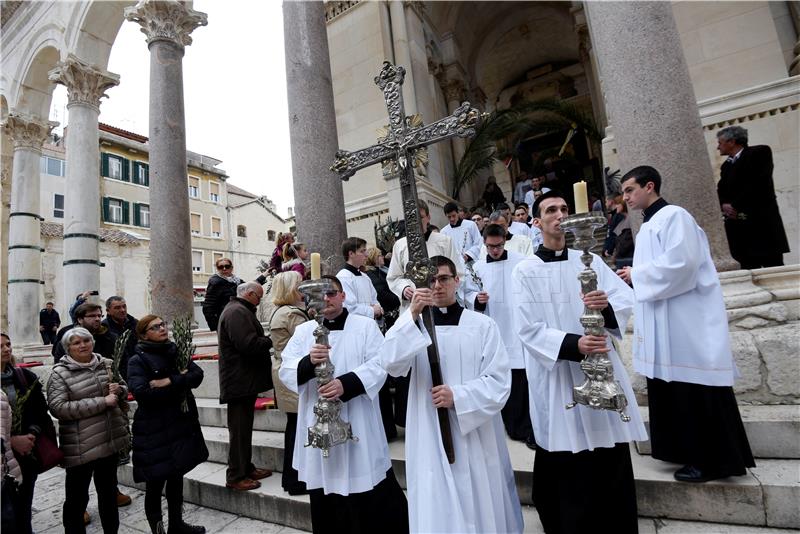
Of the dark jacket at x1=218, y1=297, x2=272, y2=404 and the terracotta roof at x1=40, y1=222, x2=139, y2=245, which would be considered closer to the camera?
the dark jacket at x1=218, y1=297, x2=272, y2=404

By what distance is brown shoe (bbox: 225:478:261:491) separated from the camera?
12.2ft

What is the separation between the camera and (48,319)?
13.9 m

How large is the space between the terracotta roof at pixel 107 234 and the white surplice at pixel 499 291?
26.4 meters

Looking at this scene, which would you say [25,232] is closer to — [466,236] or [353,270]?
[353,270]

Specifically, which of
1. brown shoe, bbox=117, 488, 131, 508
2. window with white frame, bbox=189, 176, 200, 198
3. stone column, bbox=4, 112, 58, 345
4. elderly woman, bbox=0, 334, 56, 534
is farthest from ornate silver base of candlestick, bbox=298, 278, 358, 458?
window with white frame, bbox=189, 176, 200, 198

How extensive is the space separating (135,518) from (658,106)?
6.18 metres

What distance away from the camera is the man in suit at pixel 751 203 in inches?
161

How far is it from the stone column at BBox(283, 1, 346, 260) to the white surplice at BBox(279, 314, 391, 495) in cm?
291

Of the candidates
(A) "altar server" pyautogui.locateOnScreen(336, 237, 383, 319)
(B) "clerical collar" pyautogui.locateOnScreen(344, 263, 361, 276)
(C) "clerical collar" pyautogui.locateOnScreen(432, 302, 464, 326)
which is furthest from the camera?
(B) "clerical collar" pyautogui.locateOnScreen(344, 263, 361, 276)

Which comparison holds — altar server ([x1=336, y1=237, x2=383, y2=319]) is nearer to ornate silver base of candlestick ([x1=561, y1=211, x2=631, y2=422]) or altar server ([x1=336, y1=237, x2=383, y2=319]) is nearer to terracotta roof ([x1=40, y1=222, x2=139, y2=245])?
ornate silver base of candlestick ([x1=561, y1=211, x2=631, y2=422])

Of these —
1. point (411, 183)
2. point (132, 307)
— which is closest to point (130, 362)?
point (411, 183)

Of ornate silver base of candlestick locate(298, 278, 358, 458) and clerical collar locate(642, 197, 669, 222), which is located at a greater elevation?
clerical collar locate(642, 197, 669, 222)

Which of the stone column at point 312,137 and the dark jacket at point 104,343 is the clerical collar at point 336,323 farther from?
the dark jacket at point 104,343

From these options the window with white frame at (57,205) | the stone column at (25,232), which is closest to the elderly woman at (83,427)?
the stone column at (25,232)
